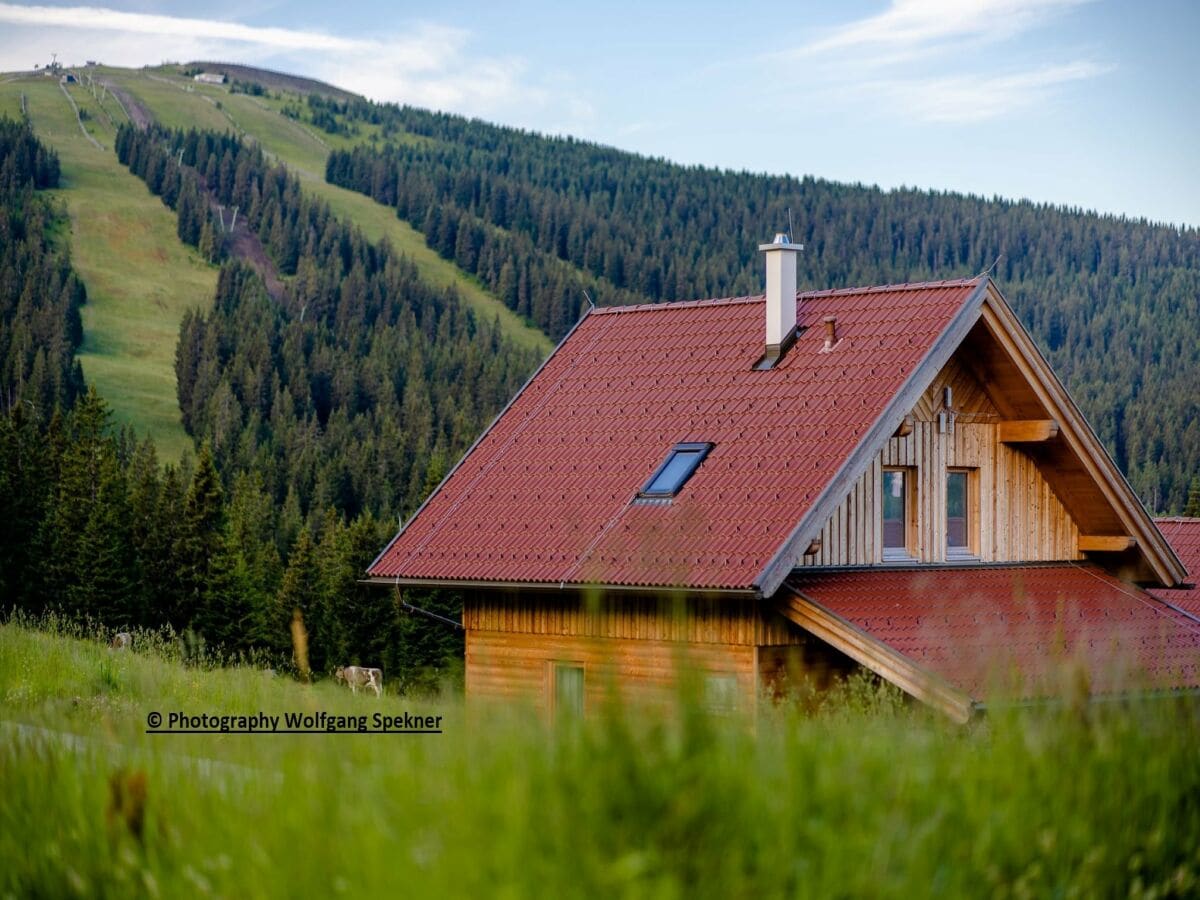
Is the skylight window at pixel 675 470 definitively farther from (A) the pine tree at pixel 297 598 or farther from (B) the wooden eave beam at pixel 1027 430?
(A) the pine tree at pixel 297 598

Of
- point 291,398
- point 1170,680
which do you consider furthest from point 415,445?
point 1170,680

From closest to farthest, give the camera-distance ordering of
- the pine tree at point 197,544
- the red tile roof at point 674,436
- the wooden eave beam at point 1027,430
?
the red tile roof at point 674,436, the wooden eave beam at point 1027,430, the pine tree at point 197,544

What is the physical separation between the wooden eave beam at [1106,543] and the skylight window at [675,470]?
6.56m

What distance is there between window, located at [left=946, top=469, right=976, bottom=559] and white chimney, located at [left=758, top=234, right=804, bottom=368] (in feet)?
10.2

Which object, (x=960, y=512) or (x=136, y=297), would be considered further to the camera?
(x=136, y=297)

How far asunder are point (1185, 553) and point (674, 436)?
42.6 feet

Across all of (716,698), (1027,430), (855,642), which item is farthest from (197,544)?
(716,698)

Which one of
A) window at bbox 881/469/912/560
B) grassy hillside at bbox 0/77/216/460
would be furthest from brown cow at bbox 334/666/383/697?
grassy hillside at bbox 0/77/216/460

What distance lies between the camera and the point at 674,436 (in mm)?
22719

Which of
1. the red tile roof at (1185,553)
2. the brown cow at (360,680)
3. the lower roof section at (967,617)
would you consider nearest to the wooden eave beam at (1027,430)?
the lower roof section at (967,617)

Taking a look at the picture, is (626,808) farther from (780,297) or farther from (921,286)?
(780,297)

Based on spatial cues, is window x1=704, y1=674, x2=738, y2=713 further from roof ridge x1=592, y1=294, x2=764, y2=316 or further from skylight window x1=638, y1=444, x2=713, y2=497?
roof ridge x1=592, y1=294, x2=764, y2=316

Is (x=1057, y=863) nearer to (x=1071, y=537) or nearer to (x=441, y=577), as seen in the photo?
(x=441, y=577)

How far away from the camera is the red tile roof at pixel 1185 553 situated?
91.9ft
